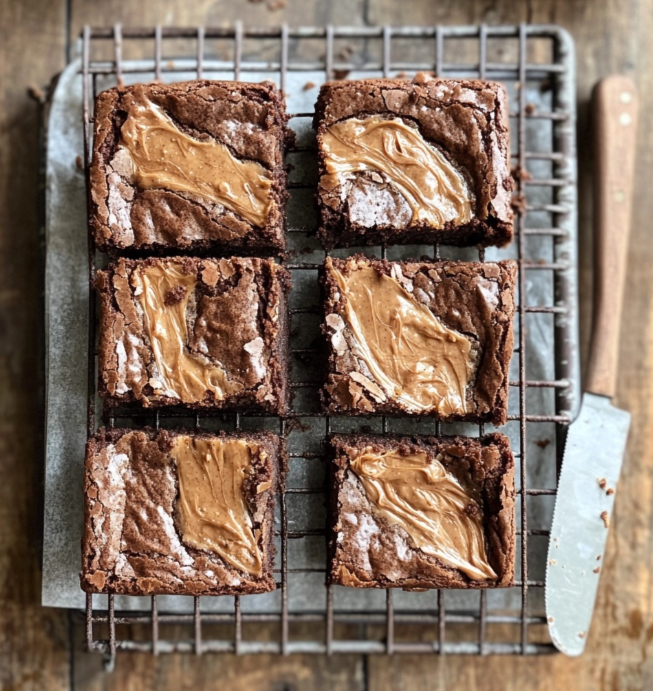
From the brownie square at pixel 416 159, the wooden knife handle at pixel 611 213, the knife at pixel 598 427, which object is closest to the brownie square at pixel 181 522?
the brownie square at pixel 416 159

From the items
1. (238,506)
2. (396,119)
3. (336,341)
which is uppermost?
(396,119)

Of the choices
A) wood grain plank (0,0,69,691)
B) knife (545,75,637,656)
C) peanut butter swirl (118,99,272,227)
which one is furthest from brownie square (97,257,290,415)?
knife (545,75,637,656)

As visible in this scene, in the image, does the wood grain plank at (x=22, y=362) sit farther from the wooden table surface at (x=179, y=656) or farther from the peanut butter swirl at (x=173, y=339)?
the peanut butter swirl at (x=173, y=339)

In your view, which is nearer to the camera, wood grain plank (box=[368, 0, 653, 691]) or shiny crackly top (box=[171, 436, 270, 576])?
shiny crackly top (box=[171, 436, 270, 576])

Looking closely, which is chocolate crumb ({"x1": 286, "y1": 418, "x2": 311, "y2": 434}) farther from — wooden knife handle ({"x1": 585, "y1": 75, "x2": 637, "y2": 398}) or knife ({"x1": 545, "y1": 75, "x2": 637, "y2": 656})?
wooden knife handle ({"x1": 585, "y1": 75, "x2": 637, "y2": 398})

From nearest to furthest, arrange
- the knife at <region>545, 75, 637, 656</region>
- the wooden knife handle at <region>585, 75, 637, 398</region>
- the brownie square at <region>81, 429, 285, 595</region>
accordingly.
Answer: the brownie square at <region>81, 429, 285, 595</region> → the knife at <region>545, 75, 637, 656</region> → the wooden knife handle at <region>585, 75, 637, 398</region>

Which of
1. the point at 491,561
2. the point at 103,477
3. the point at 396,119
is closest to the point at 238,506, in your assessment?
the point at 103,477

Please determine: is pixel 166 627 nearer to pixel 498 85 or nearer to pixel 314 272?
pixel 314 272
